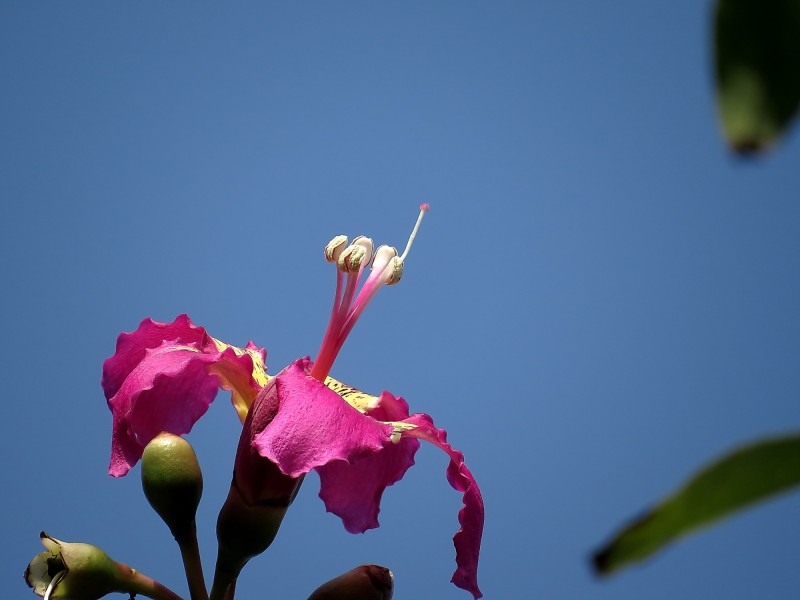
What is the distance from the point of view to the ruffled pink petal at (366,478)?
0.78m

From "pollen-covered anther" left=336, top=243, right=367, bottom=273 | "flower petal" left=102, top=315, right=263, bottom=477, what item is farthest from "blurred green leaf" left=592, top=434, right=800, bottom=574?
"pollen-covered anther" left=336, top=243, right=367, bottom=273

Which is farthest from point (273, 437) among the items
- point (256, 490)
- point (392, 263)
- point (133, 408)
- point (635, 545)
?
point (635, 545)

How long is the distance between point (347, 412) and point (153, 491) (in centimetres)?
14

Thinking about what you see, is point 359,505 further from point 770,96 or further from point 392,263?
point 770,96

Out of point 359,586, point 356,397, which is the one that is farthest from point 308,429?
point 356,397

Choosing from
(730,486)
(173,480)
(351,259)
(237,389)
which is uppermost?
(351,259)

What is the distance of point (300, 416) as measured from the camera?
0.63 meters

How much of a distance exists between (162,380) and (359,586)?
241 millimetres

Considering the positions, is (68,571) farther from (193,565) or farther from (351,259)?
(351,259)

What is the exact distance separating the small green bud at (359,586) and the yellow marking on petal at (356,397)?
0.57 feet

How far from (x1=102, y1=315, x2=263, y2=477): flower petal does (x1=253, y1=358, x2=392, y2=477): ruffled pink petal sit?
0.09 m

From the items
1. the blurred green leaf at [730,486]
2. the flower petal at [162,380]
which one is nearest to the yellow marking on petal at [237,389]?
the flower petal at [162,380]

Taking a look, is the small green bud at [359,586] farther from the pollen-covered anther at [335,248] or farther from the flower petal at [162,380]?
the pollen-covered anther at [335,248]

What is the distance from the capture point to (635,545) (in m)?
0.17
